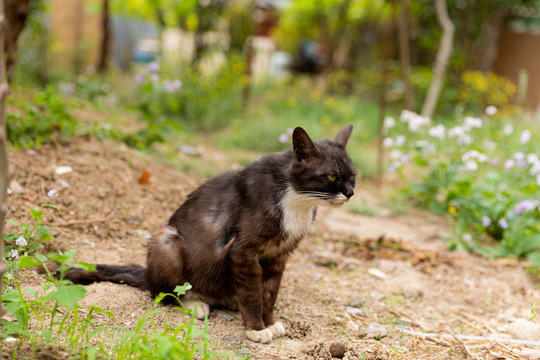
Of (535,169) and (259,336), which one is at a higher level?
(535,169)

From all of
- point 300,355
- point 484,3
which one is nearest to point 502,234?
point 300,355

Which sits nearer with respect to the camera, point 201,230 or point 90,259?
point 201,230

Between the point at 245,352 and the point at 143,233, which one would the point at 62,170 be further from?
the point at 245,352

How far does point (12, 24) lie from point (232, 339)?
14.2ft

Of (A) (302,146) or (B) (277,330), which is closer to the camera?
(A) (302,146)

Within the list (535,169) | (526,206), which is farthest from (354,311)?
(535,169)

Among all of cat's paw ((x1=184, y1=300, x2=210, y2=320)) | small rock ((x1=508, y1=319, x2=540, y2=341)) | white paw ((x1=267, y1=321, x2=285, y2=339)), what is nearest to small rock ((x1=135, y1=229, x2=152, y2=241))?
cat's paw ((x1=184, y1=300, x2=210, y2=320))

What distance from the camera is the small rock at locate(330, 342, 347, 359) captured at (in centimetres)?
278

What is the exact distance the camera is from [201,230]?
10.1 feet

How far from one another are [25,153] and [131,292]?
76.8 inches

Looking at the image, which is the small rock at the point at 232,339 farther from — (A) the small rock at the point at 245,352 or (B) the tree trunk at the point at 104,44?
(B) the tree trunk at the point at 104,44

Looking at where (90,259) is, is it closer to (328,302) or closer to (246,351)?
(246,351)

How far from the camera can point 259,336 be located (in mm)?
2898

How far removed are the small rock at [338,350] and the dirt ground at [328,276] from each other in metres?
0.01
